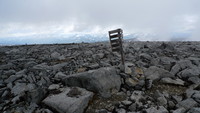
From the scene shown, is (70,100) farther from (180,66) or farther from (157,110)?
(180,66)

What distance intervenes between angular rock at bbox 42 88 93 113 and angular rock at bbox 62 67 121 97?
417mm

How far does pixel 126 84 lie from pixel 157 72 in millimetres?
2363

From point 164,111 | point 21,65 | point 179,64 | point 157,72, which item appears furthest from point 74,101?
point 179,64

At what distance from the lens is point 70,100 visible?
255 inches

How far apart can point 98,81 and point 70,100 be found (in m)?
1.75

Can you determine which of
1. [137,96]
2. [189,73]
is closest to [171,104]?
[137,96]

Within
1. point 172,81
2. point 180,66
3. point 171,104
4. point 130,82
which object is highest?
point 180,66

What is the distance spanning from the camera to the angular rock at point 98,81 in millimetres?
7383

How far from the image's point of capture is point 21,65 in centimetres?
1102

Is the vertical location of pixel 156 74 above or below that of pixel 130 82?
above

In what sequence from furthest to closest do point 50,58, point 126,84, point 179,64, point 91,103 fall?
1. point 50,58
2. point 179,64
3. point 126,84
4. point 91,103

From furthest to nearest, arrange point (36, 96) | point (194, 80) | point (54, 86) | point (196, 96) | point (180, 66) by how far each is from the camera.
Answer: point (180, 66)
point (194, 80)
point (54, 86)
point (36, 96)
point (196, 96)

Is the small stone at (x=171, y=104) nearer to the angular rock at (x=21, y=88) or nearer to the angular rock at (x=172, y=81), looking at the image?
the angular rock at (x=172, y=81)

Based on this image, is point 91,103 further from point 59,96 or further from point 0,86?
point 0,86
